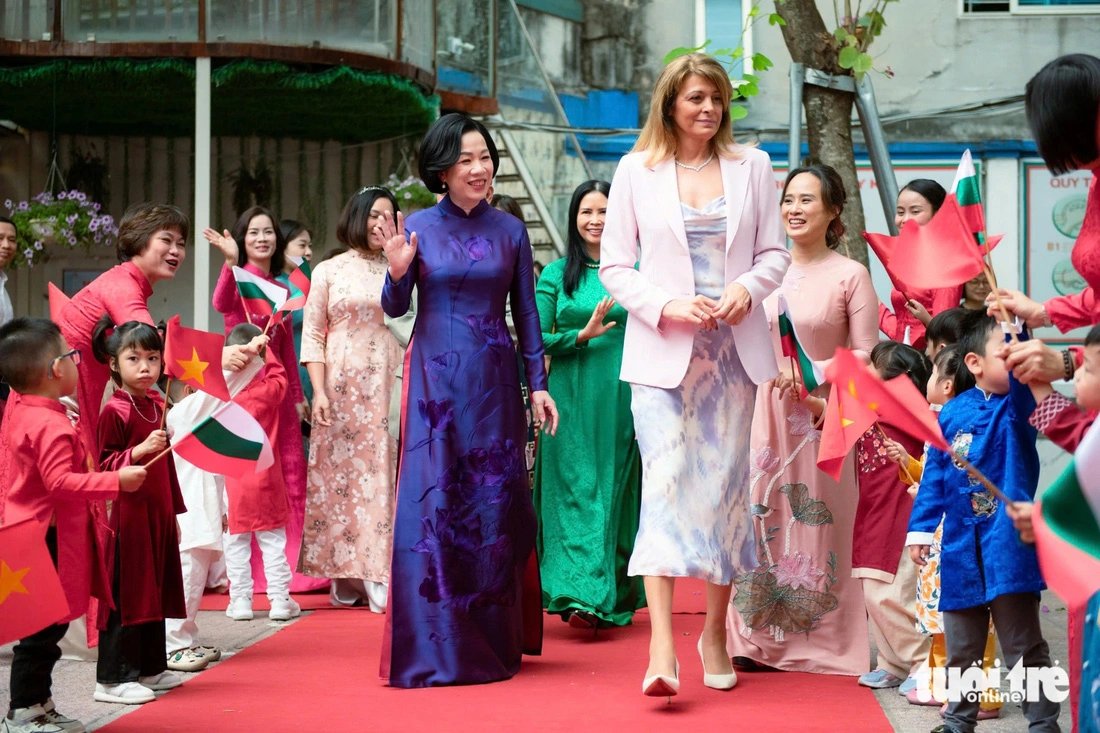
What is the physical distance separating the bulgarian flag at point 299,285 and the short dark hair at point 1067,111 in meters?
→ 3.17

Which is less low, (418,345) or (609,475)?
(418,345)

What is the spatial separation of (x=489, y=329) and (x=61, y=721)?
5.85 feet

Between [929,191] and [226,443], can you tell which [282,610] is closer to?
[226,443]

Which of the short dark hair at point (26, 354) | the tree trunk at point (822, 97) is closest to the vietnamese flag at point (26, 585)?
the short dark hair at point (26, 354)

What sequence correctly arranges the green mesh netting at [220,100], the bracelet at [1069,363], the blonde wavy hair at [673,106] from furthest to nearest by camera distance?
the green mesh netting at [220,100]
the blonde wavy hair at [673,106]
the bracelet at [1069,363]

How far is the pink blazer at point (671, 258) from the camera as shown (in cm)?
407

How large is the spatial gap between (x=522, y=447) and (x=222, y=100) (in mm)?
6697

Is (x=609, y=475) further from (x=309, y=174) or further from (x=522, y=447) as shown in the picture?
(x=309, y=174)

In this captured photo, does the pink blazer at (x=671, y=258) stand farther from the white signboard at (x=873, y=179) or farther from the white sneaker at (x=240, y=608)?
the white signboard at (x=873, y=179)

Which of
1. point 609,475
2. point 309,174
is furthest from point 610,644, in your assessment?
point 309,174

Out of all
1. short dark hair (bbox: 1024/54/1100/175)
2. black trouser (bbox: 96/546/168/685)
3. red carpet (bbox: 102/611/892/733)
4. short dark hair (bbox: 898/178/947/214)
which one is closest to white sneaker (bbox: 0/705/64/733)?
red carpet (bbox: 102/611/892/733)

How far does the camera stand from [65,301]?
185 inches

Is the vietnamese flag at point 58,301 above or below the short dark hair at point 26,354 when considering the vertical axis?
above

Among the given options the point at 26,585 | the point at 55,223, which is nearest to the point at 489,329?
the point at 26,585
